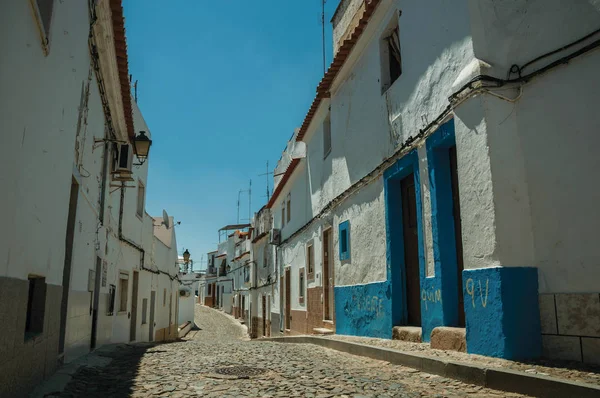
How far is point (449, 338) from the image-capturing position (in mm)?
5457

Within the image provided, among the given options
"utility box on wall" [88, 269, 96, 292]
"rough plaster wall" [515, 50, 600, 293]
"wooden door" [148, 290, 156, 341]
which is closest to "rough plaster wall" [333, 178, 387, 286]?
"rough plaster wall" [515, 50, 600, 293]

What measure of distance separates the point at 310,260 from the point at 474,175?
336 inches

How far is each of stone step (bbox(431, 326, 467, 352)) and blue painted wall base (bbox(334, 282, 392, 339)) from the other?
1728 millimetres

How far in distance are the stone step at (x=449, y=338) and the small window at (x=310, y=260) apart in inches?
281

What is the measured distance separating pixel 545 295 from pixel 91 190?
572cm

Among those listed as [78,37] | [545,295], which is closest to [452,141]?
[545,295]

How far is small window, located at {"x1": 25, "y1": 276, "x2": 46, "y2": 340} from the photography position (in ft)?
12.5

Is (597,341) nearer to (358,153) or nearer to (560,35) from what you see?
(560,35)

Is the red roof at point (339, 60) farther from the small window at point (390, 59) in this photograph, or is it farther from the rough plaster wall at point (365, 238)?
the rough plaster wall at point (365, 238)

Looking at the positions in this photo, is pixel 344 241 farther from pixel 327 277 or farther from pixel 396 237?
pixel 396 237

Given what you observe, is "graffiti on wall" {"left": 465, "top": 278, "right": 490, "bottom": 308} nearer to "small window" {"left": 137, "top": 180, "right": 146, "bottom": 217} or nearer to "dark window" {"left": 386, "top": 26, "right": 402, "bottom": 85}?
"dark window" {"left": 386, "top": 26, "right": 402, "bottom": 85}

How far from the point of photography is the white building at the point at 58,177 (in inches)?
114

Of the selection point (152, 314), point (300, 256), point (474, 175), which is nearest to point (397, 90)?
point (474, 175)

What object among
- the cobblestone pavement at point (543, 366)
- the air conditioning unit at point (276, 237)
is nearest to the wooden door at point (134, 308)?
the air conditioning unit at point (276, 237)
